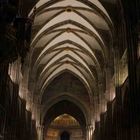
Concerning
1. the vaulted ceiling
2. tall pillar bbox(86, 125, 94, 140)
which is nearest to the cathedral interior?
the vaulted ceiling

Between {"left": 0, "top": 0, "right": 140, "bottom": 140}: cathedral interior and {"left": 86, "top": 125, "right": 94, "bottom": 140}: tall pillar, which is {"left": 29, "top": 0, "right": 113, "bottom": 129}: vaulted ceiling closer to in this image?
{"left": 0, "top": 0, "right": 140, "bottom": 140}: cathedral interior

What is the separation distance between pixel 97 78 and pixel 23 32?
2390 centimetres

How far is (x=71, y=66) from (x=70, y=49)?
413cm

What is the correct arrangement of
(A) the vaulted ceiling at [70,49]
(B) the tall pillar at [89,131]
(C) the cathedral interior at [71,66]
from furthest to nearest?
(B) the tall pillar at [89,131] → (A) the vaulted ceiling at [70,49] → (C) the cathedral interior at [71,66]

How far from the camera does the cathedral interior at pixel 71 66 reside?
20.6 m

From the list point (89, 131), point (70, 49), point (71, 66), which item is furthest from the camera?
point (89, 131)

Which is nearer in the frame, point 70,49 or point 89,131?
point 70,49

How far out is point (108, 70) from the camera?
32.2 meters

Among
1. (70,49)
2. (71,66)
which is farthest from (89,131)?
(70,49)

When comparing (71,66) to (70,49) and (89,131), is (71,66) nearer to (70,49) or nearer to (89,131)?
(70,49)

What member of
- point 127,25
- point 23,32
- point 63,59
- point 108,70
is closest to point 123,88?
point 127,25

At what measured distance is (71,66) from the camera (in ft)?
144

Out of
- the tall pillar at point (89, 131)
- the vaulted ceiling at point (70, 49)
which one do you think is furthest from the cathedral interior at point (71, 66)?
the tall pillar at point (89, 131)

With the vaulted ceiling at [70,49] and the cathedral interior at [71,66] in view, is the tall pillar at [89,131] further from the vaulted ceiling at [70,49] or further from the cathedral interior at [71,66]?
the vaulted ceiling at [70,49]
